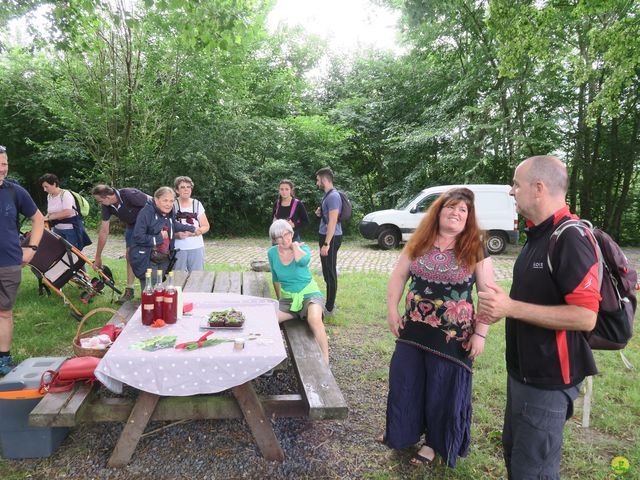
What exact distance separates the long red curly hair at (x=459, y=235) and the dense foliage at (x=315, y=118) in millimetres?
10278

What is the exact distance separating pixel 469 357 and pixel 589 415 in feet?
4.96

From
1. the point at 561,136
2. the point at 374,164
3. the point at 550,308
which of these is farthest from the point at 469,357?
the point at 374,164

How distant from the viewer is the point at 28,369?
2.82 m

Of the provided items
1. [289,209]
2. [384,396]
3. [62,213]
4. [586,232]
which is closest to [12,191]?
[62,213]

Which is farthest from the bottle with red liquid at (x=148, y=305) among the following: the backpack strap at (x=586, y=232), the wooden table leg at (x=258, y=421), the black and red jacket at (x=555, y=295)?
the backpack strap at (x=586, y=232)

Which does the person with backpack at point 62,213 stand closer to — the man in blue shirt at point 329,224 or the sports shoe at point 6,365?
the sports shoe at point 6,365

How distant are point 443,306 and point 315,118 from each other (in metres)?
13.8

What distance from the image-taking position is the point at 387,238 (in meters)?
12.8

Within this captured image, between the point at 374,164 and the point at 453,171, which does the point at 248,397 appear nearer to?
the point at 453,171

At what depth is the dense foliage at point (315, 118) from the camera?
43.2 feet

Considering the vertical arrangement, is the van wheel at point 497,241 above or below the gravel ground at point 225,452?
above

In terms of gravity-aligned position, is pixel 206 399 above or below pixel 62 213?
below

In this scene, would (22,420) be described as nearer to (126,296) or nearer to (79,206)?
(126,296)

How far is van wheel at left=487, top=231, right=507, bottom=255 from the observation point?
12.2 m
